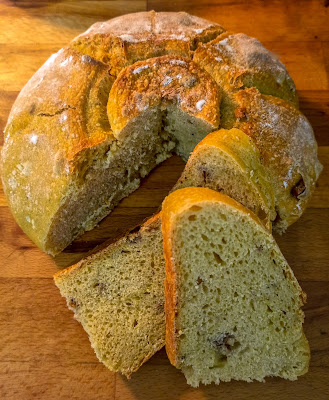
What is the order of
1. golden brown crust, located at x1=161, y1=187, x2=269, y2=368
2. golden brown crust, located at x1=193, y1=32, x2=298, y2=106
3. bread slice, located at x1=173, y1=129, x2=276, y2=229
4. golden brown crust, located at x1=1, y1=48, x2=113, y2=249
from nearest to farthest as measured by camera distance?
golden brown crust, located at x1=161, y1=187, x2=269, y2=368
bread slice, located at x1=173, y1=129, x2=276, y2=229
golden brown crust, located at x1=1, y1=48, x2=113, y2=249
golden brown crust, located at x1=193, y1=32, x2=298, y2=106

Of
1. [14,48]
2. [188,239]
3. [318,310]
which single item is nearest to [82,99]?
[188,239]

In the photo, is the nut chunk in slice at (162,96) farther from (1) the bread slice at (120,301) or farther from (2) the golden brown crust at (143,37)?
(1) the bread slice at (120,301)

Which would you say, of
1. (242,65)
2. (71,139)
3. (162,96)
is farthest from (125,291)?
(242,65)

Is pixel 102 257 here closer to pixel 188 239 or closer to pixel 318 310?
pixel 188 239

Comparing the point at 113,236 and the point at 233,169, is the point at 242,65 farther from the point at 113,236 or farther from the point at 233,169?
the point at 113,236

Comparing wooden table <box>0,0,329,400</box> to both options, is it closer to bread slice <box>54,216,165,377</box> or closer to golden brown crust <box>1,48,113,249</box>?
bread slice <box>54,216,165,377</box>

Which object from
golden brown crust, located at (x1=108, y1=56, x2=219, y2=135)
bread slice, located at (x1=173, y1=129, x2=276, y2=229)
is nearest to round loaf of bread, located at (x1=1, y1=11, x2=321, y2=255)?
golden brown crust, located at (x1=108, y1=56, x2=219, y2=135)
